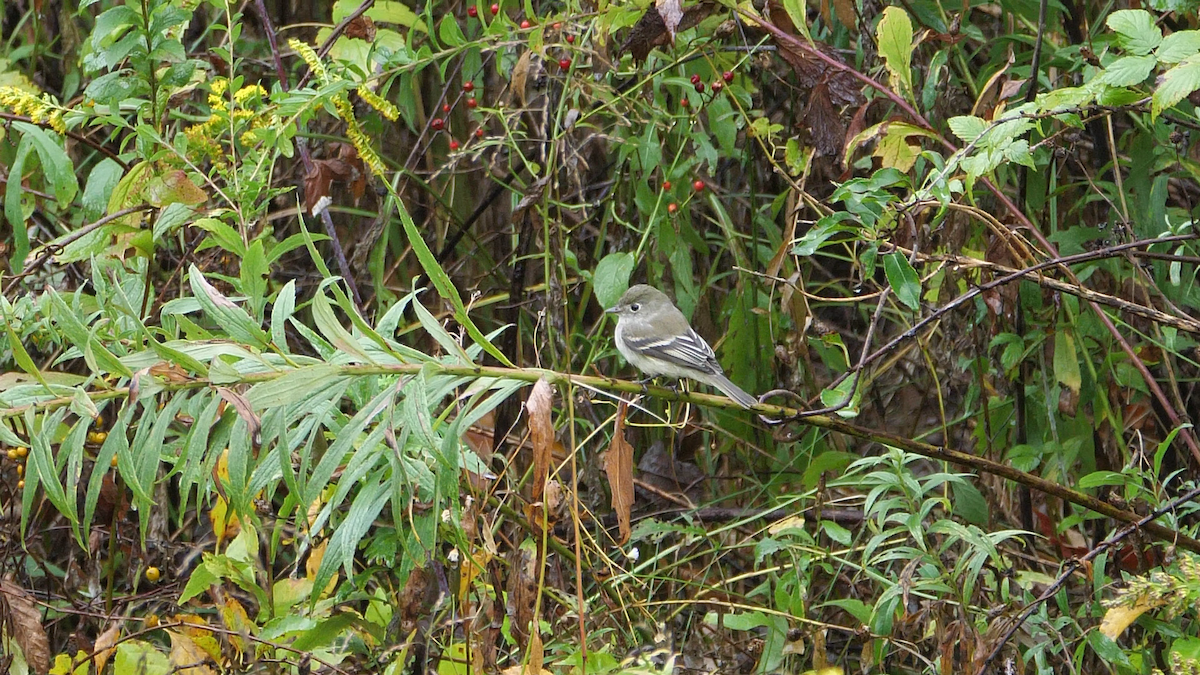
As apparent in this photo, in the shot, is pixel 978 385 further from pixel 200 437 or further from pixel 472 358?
pixel 200 437

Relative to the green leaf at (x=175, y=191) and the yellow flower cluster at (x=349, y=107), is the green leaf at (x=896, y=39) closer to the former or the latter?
the yellow flower cluster at (x=349, y=107)

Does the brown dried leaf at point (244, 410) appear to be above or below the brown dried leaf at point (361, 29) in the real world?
below

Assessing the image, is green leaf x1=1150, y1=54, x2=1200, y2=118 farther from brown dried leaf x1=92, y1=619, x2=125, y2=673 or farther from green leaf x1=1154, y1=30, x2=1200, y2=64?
brown dried leaf x1=92, y1=619, x2=125, y2=673

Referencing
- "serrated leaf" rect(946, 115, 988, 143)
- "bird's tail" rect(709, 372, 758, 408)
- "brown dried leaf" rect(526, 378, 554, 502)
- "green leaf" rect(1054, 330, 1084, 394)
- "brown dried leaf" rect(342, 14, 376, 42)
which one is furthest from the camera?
"brown dried leaf" rect(342, 14, 376, 42)

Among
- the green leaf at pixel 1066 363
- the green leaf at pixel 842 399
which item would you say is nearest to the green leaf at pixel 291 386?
the green leaf at pixel 842 399

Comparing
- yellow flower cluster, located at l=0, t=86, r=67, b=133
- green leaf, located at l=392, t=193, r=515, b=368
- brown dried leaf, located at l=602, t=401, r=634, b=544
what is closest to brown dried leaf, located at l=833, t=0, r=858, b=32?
brown dried leaf, located at l=602, t=401, r=634, b=544

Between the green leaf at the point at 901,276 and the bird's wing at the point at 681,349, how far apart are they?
1.62 metres

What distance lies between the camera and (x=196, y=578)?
2.89 meters

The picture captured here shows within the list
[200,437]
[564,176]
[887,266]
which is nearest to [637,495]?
[564,176]

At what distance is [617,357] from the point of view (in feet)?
15.8

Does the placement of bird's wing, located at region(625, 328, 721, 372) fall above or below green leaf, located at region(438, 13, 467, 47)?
below

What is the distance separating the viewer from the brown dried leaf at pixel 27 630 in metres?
2.91

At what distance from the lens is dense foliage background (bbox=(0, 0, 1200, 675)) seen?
83.4 inches

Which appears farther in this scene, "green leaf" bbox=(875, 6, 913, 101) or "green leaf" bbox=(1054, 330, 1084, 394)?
"green leaf" bbox=(1054, 330, 1084, 394)
